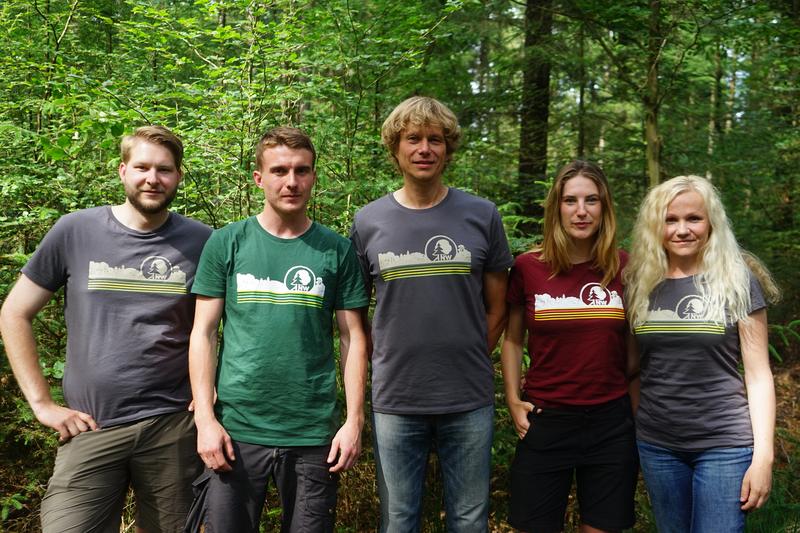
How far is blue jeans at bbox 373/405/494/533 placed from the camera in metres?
3.04

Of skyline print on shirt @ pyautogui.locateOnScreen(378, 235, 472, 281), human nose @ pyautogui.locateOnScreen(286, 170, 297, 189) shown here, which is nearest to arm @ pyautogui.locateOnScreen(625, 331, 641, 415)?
skyline print on shirt @ pyautogui.locateOnScreen(378, 235, 472, 281)

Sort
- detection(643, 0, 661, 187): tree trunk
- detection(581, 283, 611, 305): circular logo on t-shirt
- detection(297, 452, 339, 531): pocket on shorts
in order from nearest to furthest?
detection(297, 452, 339, 531): pocket on shorts → detection(581, 283, 611, 305): circular logo on t-shirt → detection(643, 0, 661, 187): tree trunk

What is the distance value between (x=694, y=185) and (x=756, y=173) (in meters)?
8.89

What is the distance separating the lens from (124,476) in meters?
3.07

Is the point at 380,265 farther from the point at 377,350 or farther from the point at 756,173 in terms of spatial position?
the point at 756,173

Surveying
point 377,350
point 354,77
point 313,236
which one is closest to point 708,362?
point 377,350

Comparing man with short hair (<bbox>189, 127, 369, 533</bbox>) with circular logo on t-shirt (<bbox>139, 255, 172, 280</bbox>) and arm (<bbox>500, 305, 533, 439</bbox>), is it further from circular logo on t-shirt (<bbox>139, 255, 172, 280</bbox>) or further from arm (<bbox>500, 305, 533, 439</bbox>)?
arm (<bbox>500, 305, 533, 439</bbox>)

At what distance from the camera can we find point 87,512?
2.91 meters

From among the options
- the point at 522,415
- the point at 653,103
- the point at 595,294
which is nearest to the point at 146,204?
the point at 522,415

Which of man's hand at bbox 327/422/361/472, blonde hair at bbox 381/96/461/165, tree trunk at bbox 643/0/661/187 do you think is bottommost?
man's hand at bbox 327/422/361/472

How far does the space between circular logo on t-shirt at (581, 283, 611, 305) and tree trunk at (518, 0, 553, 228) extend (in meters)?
6.83

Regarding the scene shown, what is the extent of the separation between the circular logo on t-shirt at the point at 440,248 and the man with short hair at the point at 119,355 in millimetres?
1235

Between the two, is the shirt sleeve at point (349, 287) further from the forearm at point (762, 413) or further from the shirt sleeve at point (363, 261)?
the forearm at point (762, 413)

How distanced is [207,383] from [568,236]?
6.56ft
